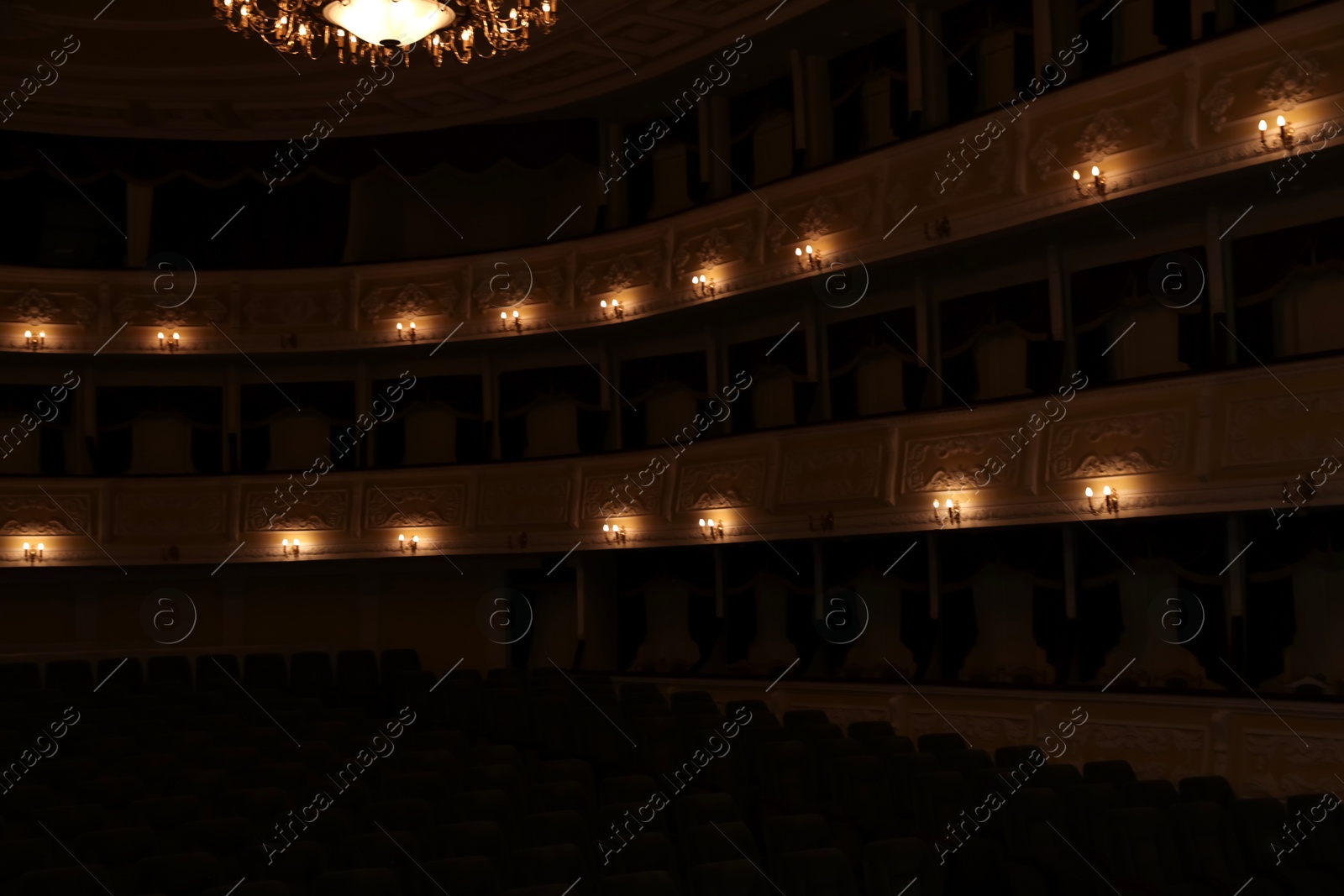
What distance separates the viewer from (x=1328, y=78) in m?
9.31

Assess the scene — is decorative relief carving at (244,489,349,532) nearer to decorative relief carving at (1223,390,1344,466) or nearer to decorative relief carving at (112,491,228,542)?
decorative relief carving at (112,491,228,542)

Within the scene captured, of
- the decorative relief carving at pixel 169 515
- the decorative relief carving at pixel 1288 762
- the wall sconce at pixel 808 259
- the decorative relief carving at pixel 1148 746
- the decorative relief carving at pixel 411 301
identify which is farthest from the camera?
the decorative relief carving at pixel 411 301

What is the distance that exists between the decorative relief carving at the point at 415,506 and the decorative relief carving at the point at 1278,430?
886cm

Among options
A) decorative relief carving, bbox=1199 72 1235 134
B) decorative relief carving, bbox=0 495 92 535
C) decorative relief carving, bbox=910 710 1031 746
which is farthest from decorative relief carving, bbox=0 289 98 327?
decorative relief carving, bbox=1199 72 1235 134

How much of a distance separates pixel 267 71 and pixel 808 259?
7406 mm

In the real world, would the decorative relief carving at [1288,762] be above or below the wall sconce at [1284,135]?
below

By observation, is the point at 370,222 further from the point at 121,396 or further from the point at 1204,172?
the point at 1204,172

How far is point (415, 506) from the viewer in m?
15.7

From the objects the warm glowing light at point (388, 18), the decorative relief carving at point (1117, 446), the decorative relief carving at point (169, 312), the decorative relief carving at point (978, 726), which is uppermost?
the decorative relief carving at point (169, 312)

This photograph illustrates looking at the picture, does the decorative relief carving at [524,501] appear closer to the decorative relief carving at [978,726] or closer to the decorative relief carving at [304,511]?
the decorative relief carving at [304,511]

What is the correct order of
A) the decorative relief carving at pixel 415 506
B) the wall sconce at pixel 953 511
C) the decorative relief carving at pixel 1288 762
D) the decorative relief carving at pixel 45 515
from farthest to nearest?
the decorative relief carving at pixel 415 506
the decorative relief carving at pixel 45 515
the wall sconce at pixel 953 511
the decorative relief carving at pixel 1288 762

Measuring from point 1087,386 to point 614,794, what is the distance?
562 centimetres

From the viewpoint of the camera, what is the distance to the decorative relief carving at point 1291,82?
9406mm

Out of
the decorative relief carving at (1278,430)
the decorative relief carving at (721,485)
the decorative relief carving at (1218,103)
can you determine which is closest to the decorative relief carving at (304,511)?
the decorative relief carving at (721,485)
